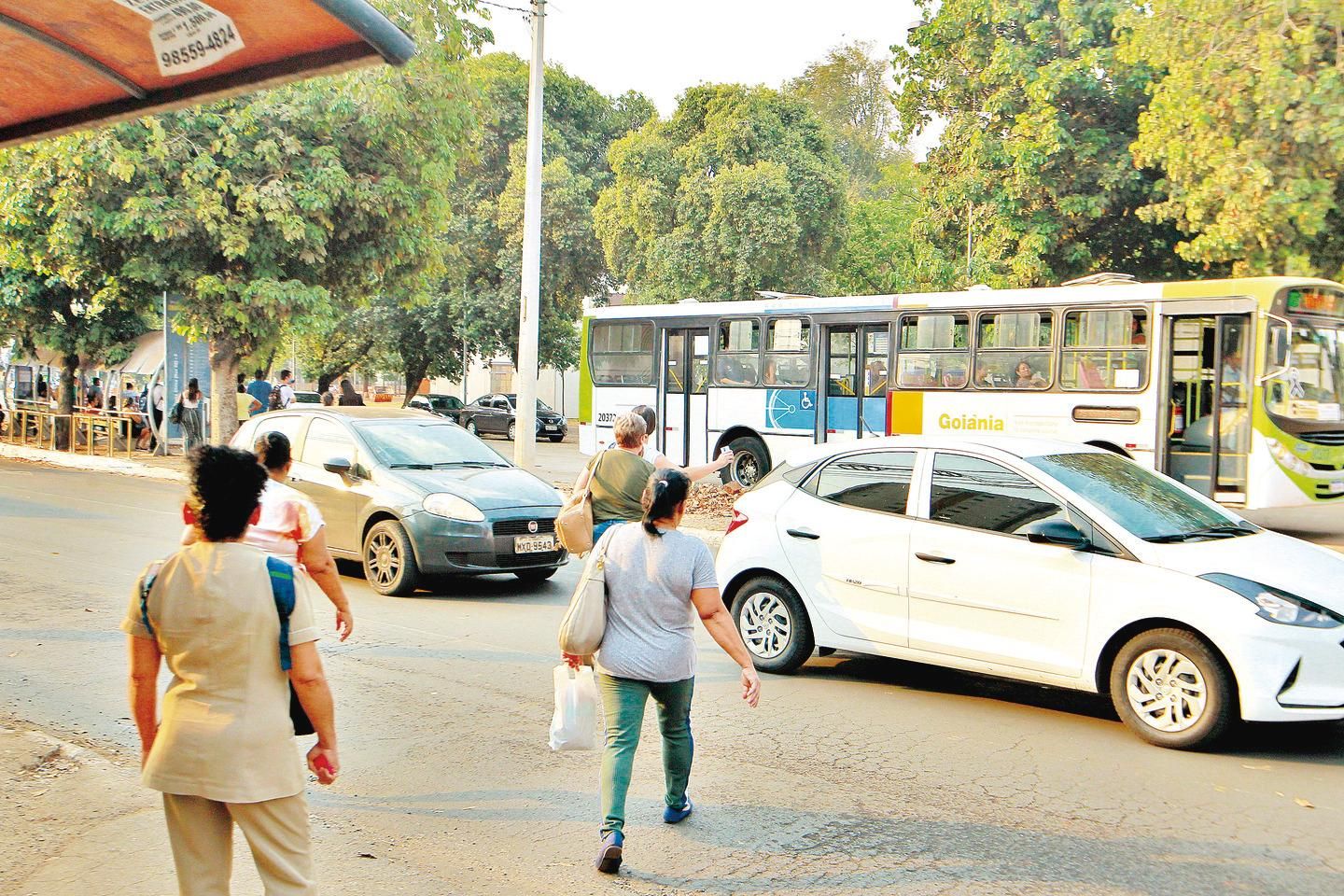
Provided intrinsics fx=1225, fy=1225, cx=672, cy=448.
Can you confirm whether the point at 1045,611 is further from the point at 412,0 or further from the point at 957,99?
the point at 957,99

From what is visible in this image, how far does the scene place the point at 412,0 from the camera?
21234 mm

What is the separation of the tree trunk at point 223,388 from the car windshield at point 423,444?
517 inches

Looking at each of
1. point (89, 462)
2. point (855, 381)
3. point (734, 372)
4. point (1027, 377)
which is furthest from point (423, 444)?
point (89, 462)

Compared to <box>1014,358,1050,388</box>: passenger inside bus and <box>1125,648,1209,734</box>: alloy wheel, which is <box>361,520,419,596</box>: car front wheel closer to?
<box>1125,648,1209,734</box>: alloy wheel

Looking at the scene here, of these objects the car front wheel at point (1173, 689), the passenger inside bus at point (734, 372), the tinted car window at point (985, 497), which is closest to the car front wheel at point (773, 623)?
the tinted car window at point (985, 497)

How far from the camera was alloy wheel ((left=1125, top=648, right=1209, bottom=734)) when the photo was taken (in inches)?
239

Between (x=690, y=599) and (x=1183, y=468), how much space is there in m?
11.7

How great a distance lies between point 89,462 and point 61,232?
5824 millimetres

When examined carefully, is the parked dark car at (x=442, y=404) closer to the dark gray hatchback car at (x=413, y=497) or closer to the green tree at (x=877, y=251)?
the green tree at (x=877, y=251)

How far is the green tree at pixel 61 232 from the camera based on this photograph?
20641 millimetres

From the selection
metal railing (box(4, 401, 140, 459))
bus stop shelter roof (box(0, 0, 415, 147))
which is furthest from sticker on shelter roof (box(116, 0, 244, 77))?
metal railing (box(4, 401, 140, 459))

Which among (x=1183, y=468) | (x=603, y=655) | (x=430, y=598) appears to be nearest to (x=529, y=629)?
(x=430, y=598)

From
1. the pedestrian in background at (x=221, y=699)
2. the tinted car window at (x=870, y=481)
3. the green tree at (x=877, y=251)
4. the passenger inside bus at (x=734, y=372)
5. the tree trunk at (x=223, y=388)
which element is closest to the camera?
the pedestrian in background at (x=221, y=699)

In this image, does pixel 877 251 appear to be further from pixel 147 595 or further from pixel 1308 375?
pixel 147 595
